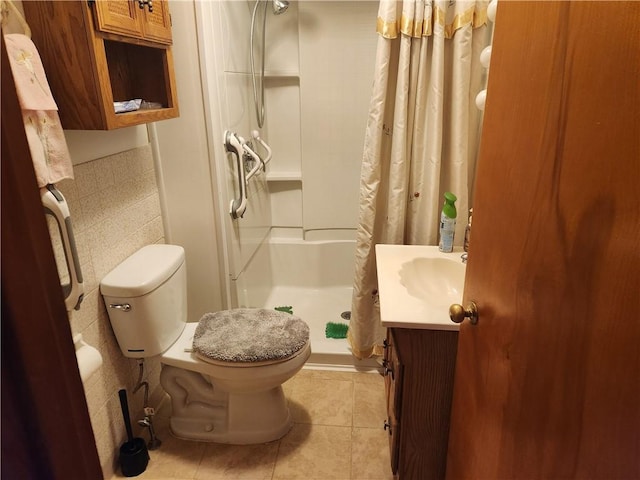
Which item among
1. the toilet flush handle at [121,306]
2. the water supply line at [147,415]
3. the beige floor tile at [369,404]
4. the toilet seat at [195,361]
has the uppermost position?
the toilet flush handle at [121,306]

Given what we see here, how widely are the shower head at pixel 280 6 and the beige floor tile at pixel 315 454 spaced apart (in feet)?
6.94

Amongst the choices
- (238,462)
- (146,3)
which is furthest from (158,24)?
(238,462)

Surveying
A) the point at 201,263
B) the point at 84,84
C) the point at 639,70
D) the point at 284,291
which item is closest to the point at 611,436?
the point at 639,70

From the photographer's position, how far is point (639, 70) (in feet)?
1.61

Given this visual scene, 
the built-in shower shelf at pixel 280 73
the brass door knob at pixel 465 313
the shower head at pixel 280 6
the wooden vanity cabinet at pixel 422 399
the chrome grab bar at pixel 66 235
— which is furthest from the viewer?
the built-in shower shelf at pixel 280 73

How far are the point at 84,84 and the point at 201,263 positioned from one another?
993 mm

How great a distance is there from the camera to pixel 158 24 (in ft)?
4.89

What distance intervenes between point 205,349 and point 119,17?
1.10 m

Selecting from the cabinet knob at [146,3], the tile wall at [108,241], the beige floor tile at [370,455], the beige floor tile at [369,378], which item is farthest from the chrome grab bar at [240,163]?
the beige floor tile at [370,455]

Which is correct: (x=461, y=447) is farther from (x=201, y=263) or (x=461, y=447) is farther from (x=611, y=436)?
(x=201, y=263)

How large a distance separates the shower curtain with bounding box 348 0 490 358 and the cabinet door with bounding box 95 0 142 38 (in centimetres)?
88

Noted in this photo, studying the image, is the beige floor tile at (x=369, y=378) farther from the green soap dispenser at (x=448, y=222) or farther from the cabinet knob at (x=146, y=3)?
the cabinet knob at (x=146, y=3)

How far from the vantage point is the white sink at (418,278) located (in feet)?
4.46

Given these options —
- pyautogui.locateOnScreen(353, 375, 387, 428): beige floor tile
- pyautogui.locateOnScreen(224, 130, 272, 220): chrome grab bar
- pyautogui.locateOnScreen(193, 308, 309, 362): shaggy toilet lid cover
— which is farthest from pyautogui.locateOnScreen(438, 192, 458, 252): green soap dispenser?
pyautogui.locateOnScreen(224, 130, 272, 220): chrome grab bar
